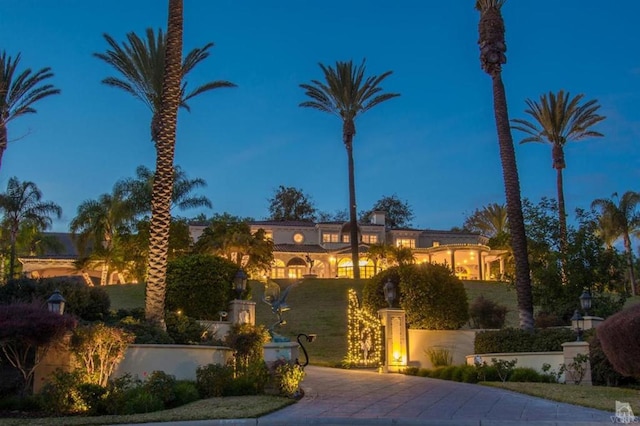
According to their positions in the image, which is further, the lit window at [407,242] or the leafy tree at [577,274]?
the lit window at [407,242]

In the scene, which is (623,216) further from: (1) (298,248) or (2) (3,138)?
(2) (3,138)

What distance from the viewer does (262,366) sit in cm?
1328

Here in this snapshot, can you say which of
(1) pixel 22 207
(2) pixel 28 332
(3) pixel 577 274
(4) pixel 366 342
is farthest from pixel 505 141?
(1) pixel 22 207

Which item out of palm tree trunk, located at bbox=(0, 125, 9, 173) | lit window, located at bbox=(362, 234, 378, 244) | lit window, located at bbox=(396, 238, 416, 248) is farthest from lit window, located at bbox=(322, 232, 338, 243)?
palm tree trunk, located at bbox=(0, 125, 9, 173)

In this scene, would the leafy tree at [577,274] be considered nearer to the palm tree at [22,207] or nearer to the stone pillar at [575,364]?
the stone pillar at [575,364]

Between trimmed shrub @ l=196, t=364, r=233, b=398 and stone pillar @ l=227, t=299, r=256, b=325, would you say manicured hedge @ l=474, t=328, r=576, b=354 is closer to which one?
stone pillar @ l=227, t=299, r=256, b=325

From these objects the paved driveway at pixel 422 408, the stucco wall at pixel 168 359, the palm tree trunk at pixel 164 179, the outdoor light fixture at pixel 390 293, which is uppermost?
the palm tree trunk at pixel 164 179

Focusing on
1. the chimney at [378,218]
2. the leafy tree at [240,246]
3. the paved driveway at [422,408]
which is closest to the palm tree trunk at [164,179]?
the paved driveway at [422,408]

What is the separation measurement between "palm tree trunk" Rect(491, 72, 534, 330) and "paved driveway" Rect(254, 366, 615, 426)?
615cm

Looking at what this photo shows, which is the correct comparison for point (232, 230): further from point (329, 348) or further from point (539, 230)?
point (539, 230)

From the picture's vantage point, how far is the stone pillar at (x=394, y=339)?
2170cm

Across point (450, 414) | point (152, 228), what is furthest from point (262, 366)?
point (152, 228)

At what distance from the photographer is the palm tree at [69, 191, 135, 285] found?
52031 millimetres

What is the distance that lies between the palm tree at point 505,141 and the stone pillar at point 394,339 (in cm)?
398
